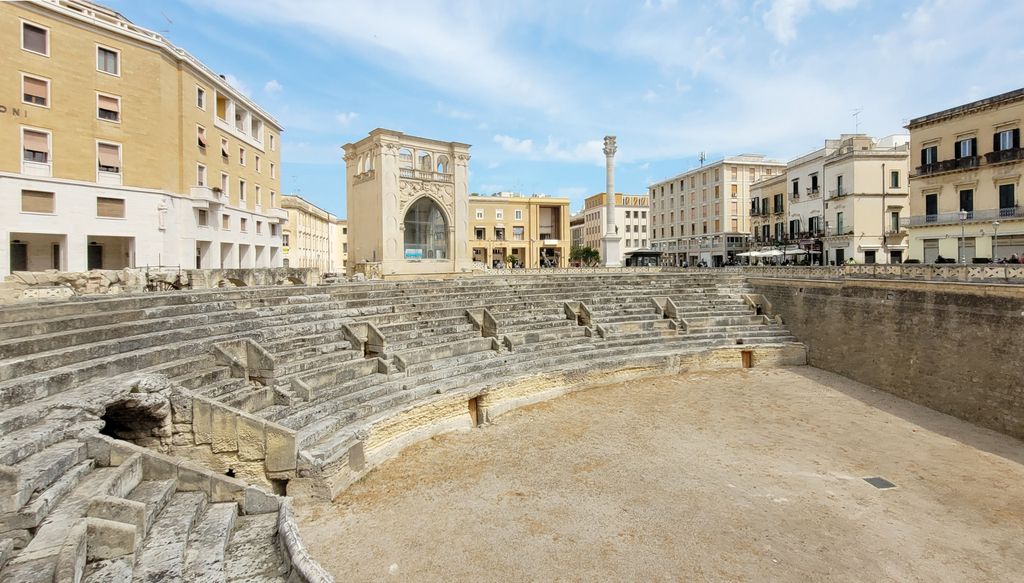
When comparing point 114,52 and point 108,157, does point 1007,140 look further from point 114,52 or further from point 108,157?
point 108,157

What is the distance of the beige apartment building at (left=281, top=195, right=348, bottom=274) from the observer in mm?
46250

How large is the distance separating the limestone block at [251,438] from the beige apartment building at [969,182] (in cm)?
3028

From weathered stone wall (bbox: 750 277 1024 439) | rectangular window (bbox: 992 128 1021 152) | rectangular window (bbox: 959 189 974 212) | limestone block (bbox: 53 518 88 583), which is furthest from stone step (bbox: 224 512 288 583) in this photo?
rectangular window (bbox: 959 189 974 212)

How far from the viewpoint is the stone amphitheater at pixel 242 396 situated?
4879 mm

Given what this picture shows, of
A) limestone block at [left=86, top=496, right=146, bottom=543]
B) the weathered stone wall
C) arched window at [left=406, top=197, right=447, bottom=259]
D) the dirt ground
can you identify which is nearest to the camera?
limestone block at [left=86, top=496, right=146, bottom=543]

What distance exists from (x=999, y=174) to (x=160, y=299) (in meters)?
35.2

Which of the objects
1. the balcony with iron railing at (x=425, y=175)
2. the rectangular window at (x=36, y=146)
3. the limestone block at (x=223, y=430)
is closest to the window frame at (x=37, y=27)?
the rectangular window at (x=36, y=146)

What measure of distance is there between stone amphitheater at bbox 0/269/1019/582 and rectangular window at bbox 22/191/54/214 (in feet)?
37.7

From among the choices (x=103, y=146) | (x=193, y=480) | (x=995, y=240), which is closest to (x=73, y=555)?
(x=193, y=480)

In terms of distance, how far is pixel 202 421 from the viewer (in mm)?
7512

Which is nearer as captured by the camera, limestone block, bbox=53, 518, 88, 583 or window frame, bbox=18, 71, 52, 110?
limestone block, bbox=53, 518, 88, 583

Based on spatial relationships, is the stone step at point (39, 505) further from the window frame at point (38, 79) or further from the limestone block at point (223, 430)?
the window frame at point (38, 79)

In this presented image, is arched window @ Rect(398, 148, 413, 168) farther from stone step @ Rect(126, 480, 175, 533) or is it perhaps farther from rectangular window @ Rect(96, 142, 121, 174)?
stone step @ Rect(126, 480, 175, 533)

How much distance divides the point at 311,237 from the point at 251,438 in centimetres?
4936
